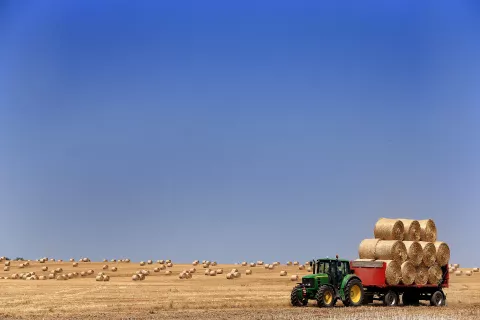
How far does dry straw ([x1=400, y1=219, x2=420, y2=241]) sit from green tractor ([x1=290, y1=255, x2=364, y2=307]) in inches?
153

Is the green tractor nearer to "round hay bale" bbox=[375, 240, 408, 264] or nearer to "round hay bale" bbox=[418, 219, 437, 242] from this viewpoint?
Answer: "round hay bale" bbox=[375, 240, 408, 264]

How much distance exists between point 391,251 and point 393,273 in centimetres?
104

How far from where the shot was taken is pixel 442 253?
38.9 m

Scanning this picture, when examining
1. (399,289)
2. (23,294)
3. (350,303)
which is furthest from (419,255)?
(23,294)

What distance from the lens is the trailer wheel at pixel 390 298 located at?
1438 inches

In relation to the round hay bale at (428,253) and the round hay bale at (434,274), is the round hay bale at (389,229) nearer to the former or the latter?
the round hay bale at (428,253)

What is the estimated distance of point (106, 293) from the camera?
43.0 meters

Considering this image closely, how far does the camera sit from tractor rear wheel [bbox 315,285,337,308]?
34312mm

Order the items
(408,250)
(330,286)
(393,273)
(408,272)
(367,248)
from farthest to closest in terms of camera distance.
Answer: (367,248)
(408,250)
(408,272)
(393,273)
(330,286)

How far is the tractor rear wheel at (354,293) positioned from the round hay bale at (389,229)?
3243mm

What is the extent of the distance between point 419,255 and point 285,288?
1183cm

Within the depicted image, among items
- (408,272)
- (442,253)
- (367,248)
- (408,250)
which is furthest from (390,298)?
(442,253)

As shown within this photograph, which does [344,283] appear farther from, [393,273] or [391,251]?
[391,251]

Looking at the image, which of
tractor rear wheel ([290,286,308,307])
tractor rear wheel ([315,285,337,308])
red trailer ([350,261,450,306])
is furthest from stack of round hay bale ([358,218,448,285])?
tractor rear wheel ([290,286,308,307])
